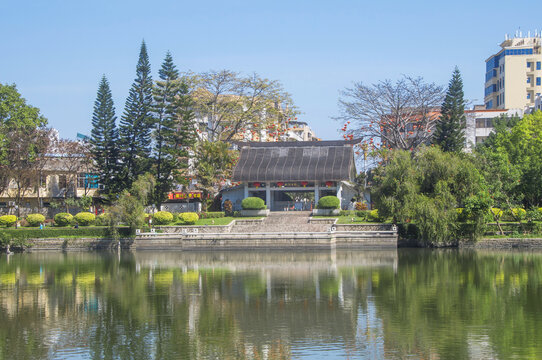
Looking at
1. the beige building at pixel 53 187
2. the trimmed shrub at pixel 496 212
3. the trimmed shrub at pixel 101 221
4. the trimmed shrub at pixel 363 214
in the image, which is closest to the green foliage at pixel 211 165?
the trimmed shrub at pixel 101 221

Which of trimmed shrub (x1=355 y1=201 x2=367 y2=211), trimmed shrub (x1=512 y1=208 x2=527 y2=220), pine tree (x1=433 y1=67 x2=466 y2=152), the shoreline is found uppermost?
pine tree (x1=433 y1=67 x2=466 y2=152)

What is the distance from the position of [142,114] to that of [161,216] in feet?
29.7

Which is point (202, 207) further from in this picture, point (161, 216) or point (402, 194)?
point (402, 194)

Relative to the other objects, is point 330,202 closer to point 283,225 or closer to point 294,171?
point 283,225

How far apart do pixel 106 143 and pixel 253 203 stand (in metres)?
12.2

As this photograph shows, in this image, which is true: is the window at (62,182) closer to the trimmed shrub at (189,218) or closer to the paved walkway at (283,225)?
the trimmed shrub at (189,218)

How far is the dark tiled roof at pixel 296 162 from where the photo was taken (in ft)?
153

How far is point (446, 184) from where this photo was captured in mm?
36250

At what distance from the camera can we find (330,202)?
44.1 meters

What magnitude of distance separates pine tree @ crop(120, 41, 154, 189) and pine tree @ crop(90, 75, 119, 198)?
77 centimetres

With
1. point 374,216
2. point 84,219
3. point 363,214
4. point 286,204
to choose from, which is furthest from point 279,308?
point 286,204

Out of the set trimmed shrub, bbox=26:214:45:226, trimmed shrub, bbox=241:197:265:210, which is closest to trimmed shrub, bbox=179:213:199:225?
trimmed shrub, bbox=241:197:265:210

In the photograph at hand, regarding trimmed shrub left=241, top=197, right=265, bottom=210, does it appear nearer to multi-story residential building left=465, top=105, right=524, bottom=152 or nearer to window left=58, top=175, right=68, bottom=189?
window left=58, top=175, right=68, bottom=189

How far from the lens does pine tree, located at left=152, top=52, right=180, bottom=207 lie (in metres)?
47.5
